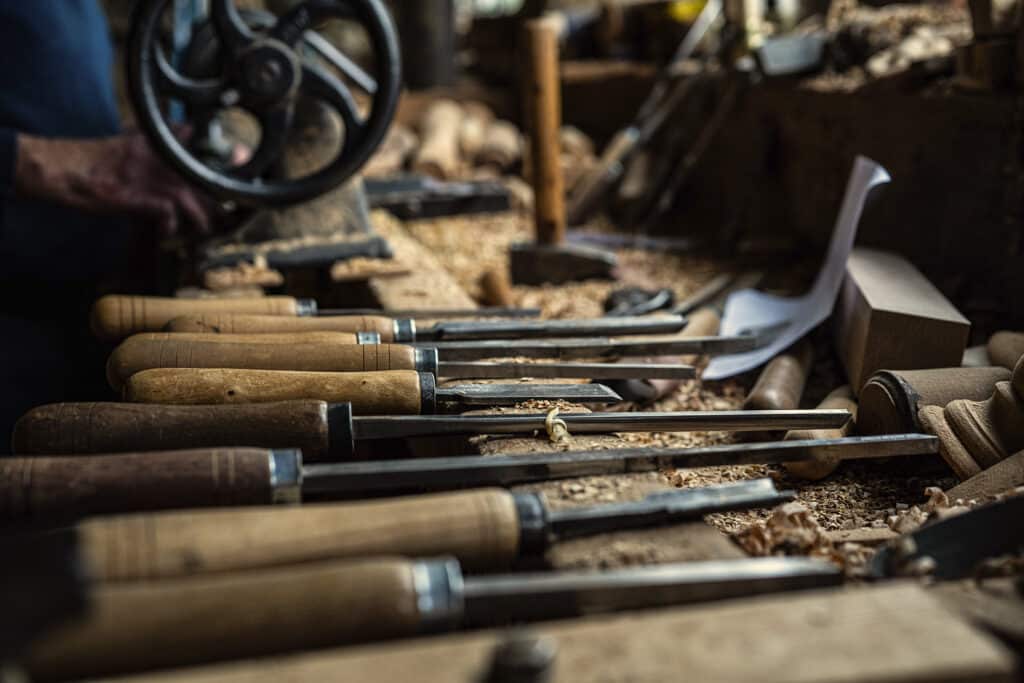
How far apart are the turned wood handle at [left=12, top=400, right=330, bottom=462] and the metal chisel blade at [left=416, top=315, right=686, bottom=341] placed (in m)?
0.61

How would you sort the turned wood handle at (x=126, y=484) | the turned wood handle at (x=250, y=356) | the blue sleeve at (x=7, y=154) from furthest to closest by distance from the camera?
the blue sleeve at (x=7, y=154) → the turned wood handle at (x=250, y=356) → the turned wood handle at (x=126, y=484)

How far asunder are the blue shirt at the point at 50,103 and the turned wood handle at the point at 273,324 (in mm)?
1483

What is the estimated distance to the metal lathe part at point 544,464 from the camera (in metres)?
1.29

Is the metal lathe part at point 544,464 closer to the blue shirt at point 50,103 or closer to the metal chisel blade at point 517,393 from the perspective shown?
the metal chisel blade at point 517,393

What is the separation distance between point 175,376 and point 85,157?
1517mm

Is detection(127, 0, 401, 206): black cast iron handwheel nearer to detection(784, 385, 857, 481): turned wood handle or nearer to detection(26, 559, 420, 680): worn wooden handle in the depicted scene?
detection(784, 385, 857, 481): turned wood handle

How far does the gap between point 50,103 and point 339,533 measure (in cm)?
268

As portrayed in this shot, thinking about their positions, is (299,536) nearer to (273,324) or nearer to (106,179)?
(273,324)

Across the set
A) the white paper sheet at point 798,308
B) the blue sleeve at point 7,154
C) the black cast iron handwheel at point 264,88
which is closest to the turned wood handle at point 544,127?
the black cast iron handwheel at point 264,88

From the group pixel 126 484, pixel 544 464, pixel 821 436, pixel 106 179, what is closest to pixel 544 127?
pixel 106 179

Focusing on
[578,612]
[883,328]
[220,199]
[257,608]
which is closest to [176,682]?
[257,608]

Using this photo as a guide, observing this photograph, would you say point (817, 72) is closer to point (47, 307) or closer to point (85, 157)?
point (85, 157)

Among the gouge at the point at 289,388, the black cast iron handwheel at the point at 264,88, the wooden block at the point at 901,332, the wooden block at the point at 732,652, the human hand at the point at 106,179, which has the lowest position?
the wooden block at the point at 901,332

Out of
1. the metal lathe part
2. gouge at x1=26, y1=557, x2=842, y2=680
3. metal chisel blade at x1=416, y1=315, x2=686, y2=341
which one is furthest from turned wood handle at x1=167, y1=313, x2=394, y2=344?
gouge at x1=26, y1=557, x2=842, y2=680
